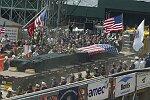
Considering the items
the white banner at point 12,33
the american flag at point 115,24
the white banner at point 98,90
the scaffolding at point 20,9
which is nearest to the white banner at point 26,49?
the american flag at point 115,24

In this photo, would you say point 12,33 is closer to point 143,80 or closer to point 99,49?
point 99,49

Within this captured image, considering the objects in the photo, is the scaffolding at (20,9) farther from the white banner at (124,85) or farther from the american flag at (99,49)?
the white banner at (124,85)

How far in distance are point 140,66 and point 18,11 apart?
32.7m

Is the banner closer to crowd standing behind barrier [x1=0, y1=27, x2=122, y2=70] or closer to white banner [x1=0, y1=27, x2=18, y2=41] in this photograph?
crowd standing behind barrier [x1=0, y1=27, x2=122, y2=70]

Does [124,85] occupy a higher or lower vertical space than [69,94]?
lower

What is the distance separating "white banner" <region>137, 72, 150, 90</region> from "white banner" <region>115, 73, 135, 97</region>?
456 mm

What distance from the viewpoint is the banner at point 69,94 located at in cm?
1284

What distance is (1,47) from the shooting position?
26.9 m

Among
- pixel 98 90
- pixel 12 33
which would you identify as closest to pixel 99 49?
pixel 98 90

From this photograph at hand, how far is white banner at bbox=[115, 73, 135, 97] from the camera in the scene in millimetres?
16109

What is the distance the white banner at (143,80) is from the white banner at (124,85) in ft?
1.50

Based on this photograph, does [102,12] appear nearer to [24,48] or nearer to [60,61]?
[24,48]

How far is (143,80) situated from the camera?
59.3ft

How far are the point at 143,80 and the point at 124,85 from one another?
1870mm
